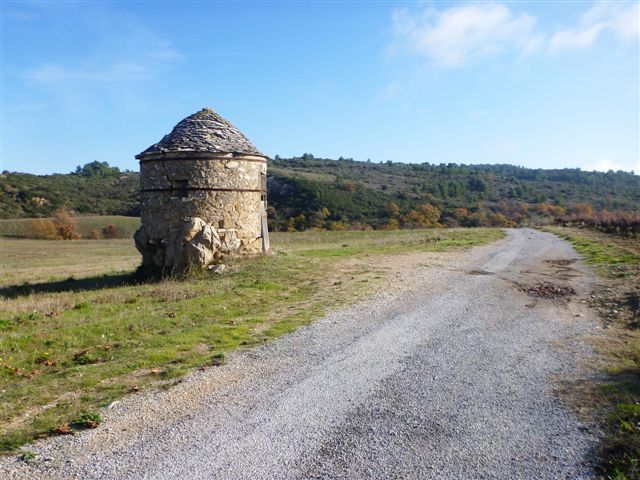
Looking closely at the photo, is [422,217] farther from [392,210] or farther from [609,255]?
[609,255]

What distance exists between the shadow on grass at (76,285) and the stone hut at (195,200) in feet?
2.20

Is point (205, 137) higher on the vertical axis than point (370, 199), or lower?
higher

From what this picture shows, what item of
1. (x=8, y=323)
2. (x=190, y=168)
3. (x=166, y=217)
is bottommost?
(x=8, y=323)

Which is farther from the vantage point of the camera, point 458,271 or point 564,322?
point 458,271

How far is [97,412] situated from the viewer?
545 cm

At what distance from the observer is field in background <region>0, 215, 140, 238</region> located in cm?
4762

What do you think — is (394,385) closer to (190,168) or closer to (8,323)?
(8,323)

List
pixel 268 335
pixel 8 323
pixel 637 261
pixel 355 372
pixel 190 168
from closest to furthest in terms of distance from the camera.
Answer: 1. pixel 355 372
2. pixel 268 335
3. pixel 8 323
4. pixel 190 168
5. pixel 637 261

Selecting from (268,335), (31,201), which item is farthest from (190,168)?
(31,201)

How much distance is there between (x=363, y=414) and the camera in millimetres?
5398

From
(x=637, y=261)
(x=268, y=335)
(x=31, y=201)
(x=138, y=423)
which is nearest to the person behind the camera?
(x=138, y=423)

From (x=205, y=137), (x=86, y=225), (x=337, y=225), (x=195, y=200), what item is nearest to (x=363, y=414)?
(x=195, y=200)

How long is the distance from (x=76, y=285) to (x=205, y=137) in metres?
5.95

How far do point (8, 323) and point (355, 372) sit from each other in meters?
7.17
